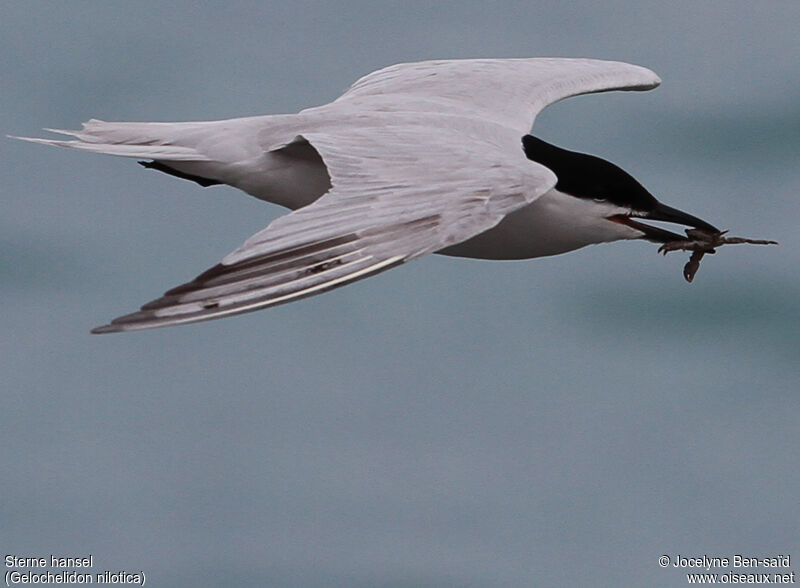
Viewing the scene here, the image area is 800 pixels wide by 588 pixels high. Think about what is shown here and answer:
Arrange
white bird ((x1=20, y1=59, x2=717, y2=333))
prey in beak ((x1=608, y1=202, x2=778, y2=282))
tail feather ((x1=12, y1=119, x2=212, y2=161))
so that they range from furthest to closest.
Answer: prey in beak ((x1=608, y1=202, x2=778, y2=282)) < tail feather ((x1=12, y1=119, x2=212, y2=161)) < white bird ((x1=20, y1=59, x2=717, y2=333))

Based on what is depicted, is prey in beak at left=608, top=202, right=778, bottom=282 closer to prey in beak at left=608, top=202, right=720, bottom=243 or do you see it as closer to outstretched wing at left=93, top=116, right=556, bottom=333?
prey in beak at left=608, top=202, right=720, bottom=243

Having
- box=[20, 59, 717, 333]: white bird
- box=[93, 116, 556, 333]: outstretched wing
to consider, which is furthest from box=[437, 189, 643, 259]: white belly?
box=[93, 116, 556, 333]: outstretched wing

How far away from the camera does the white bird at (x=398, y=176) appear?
5906 millimetres

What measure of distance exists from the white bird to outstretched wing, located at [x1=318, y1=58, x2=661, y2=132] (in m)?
0.01

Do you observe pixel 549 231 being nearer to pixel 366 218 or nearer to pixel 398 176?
pixel 398 176

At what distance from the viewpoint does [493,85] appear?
9.14m

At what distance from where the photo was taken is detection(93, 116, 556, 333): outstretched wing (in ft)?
18.8

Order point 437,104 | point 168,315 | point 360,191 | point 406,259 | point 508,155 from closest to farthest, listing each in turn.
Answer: point 168,315 → point 406,259 → point 360,191 → point 508,155 → point 437,104

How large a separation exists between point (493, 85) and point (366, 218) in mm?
3043

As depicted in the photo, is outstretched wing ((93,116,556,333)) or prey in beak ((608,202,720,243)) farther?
prey in beak ((608,202,720,243))

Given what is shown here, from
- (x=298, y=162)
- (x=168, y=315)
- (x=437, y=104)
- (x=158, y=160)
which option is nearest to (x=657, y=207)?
(x=437, y=104)

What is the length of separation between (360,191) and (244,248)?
810 millimetres

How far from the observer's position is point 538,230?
313 inches

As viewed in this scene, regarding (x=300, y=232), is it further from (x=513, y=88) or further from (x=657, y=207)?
(x=513, y=88)
